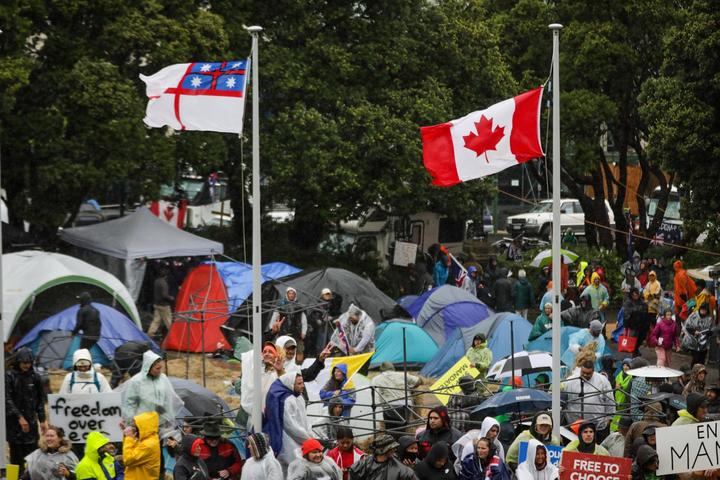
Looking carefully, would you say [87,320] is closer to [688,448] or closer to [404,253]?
[688,448]

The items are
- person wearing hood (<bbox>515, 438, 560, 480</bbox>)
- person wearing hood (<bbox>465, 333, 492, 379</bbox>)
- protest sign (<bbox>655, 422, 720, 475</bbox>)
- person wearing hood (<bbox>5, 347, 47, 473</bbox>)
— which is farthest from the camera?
person wearing hood (<bbox>465, 333, 492, 379</bbox>)

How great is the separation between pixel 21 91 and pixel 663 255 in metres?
19.2

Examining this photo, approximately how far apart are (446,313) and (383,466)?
40.6 ft

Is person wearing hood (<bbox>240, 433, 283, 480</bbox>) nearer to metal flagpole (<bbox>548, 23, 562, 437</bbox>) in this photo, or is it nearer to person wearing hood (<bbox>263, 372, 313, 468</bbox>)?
person wearing hood (<bbox>263, 372, 313, 468</bbox>)

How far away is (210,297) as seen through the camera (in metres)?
24.3

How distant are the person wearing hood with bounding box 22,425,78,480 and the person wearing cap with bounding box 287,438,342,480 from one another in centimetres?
246

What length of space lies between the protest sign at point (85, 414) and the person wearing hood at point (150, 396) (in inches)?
15.0

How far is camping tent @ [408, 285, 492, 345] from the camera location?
77.8 feet

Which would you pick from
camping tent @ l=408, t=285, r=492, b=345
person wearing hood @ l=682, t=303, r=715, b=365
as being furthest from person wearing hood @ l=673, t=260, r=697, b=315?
camping tent @ l=408, t=285, r=492, b=345

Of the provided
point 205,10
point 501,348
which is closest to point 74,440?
point 501,348

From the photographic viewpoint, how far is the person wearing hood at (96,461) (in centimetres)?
1249

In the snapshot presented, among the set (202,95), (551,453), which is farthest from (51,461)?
(551,453)

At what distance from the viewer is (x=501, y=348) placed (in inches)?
836

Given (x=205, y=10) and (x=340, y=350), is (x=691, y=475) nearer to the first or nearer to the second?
(x=340, y=350)
